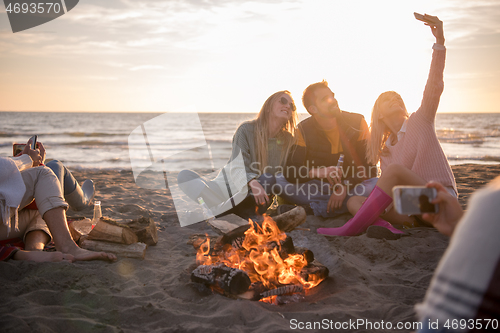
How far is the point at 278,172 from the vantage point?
498 centimetres

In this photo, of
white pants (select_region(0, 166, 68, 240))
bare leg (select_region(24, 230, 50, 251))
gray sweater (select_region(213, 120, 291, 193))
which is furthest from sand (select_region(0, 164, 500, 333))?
gray sweater (select_region(213, 120, 291, 193))

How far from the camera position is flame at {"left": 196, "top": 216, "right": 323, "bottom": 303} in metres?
2.71

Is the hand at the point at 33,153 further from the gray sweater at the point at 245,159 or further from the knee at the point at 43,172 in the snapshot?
the gray sweater at the point at 245,159

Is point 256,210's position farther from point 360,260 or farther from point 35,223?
point 35,223

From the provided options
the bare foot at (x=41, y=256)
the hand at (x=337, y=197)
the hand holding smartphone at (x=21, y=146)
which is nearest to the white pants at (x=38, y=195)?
the bare foot at (x=41, y=256)

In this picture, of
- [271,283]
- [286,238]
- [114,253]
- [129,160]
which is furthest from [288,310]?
[129,160]

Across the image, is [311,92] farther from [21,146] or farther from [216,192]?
[21,146]

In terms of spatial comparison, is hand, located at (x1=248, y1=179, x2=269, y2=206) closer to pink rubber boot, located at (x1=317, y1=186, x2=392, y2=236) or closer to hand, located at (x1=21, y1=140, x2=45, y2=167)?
pink rubber boot, located at (x1=317, y1=186, x2=392, y2=236)

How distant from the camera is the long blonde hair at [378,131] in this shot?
164 inches

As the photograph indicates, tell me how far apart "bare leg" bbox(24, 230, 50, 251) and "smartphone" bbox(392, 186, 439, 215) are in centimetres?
315

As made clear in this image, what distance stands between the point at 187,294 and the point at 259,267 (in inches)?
24.5

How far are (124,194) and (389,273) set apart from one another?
4.66 m

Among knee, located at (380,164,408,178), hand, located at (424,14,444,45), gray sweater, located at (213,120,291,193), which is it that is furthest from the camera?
gray sweater, located at (213,120,291,193)

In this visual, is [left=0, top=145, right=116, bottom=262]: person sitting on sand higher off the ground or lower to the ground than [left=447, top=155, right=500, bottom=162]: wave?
higher
